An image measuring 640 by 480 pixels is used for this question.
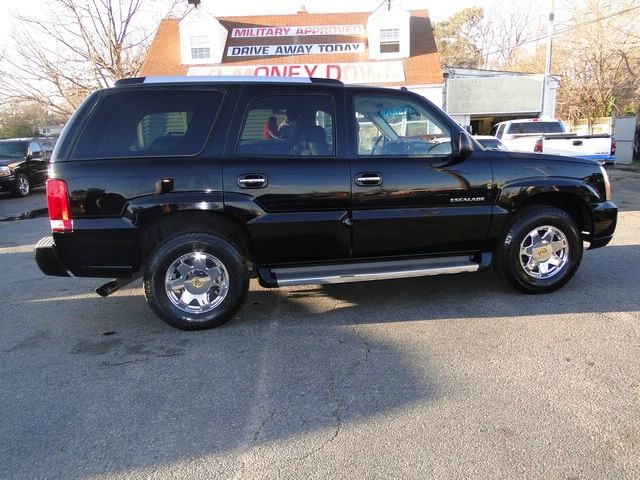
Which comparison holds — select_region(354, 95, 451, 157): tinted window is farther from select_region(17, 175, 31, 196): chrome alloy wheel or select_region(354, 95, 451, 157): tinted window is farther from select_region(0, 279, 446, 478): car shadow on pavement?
select_region(17, 175, 31, 196): chrome alloy wheel

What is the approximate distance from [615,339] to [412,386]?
1.78 m

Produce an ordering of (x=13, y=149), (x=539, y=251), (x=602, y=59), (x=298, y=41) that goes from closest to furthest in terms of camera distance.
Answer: (x=539, y=251) → (x=13, y=149) → (x=298, y=41) → (x=602, y=59)

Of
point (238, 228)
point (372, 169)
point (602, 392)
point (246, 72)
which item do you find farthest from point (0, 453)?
point (246, 72)

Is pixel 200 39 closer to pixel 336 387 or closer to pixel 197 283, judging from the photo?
pixel 197 283

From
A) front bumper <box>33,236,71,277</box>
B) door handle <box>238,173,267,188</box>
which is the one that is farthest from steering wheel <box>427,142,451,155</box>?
front bumper <box>33,236,71,277</box>

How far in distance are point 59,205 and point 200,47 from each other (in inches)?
789

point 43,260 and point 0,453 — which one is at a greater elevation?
point 43,260

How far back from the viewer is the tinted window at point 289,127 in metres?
4.21

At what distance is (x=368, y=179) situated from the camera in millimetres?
4270

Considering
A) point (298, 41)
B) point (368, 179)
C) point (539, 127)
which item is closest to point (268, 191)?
point (368, 179)

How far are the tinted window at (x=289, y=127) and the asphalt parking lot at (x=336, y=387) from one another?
1.49m

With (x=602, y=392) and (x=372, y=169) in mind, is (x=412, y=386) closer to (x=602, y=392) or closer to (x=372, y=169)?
(x=602, y=392)

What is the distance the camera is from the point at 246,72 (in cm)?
2088

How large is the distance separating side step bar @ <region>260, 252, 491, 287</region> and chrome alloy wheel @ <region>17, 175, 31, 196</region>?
1389cm
